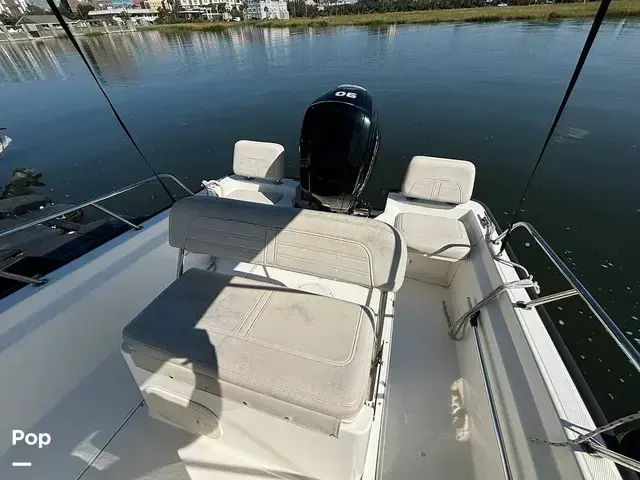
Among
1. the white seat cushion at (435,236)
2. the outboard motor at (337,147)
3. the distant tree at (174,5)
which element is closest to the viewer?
the white seat cushion at (435,236)

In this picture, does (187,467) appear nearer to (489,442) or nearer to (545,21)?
(489,442)

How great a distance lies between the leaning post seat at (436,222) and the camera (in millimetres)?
2125

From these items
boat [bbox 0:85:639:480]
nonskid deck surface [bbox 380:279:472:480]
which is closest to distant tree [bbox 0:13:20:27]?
boat [bbox 0:85:639:480]

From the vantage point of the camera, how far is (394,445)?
1.54 meters

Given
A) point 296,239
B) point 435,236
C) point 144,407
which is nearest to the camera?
point 296,239

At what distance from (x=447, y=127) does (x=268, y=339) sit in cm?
729

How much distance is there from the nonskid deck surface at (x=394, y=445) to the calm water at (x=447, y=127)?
5.99ft

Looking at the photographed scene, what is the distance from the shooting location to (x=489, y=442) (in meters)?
1.33

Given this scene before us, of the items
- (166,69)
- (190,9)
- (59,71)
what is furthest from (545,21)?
(190,9)

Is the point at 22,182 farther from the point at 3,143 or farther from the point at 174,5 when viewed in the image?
the point at 174,5

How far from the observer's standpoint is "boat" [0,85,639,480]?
108 cm

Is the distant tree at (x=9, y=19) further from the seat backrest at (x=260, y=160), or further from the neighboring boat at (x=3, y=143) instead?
the seat backrest at (x=260, y=160)

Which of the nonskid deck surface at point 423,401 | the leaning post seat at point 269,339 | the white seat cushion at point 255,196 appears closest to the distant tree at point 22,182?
the white seat cushion at point 255,196

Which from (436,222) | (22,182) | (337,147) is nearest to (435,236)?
(436,222)
